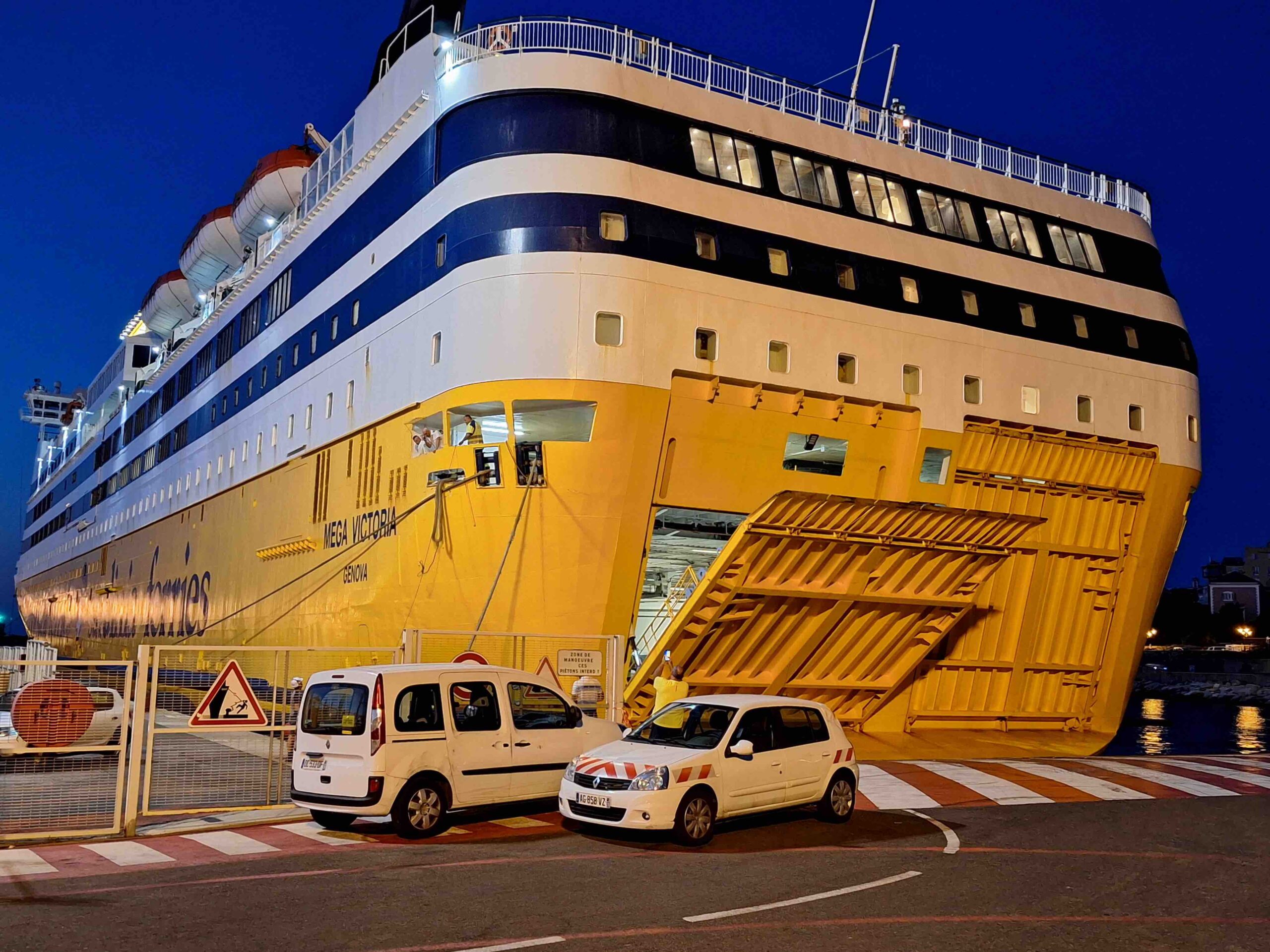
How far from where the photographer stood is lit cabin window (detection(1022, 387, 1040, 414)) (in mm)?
19750

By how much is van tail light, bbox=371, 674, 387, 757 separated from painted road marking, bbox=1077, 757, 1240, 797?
998cm

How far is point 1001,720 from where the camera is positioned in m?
20.3

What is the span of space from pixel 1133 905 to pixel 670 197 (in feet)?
39.4

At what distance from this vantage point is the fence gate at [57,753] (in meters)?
10.1

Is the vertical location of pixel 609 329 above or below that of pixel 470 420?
above

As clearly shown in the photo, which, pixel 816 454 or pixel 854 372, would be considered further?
pixel 816 454

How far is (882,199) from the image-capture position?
64.1ft

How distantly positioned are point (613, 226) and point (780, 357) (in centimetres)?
333

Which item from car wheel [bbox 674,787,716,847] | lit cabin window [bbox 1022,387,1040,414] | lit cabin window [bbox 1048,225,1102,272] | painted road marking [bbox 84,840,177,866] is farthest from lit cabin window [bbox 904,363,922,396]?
painted road marking [bbox 84,840,177,866]

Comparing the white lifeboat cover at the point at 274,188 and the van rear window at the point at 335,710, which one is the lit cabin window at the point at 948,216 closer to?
the van rear window at the point at 335,710

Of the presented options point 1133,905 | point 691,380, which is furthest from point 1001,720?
point 1133,905

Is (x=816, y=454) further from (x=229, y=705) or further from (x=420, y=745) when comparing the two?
(x=229, y=705)

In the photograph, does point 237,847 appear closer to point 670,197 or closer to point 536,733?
point 536,733

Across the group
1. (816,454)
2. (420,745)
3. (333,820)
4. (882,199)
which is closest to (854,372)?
(816,454)
